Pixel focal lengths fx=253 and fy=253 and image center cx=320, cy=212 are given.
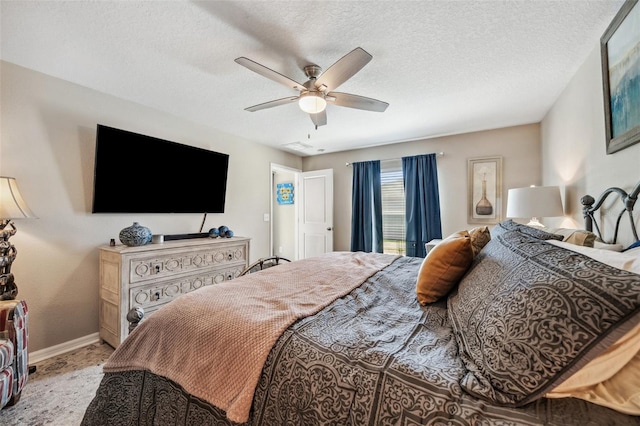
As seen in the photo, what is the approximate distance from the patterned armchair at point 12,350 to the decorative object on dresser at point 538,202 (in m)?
4.10

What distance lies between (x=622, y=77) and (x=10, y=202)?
4.09m

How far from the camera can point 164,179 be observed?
117 inches

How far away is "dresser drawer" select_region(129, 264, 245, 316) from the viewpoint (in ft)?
7.70

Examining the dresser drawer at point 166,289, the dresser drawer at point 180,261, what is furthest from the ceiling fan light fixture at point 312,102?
the dresser drawer at point 166,289

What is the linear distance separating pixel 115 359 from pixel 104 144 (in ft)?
7.17

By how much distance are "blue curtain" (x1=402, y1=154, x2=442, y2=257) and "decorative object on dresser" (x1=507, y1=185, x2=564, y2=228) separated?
4.44ft

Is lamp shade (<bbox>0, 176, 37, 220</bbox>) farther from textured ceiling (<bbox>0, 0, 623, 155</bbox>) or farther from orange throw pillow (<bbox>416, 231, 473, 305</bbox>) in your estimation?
orange throw pillow (<bbox>416, 231, 473, 305</bbox>)

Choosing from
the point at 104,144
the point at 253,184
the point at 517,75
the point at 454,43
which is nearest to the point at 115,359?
the point at 104,144

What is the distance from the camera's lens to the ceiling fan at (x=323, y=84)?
5.53 feet

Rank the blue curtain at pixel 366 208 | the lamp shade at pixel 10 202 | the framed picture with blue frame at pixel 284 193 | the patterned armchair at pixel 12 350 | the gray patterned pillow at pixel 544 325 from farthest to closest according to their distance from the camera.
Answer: the framed picture with blue frame at pixel 284 193
the blue curtain at pixel 366 208
the lamp shade at pixel 10 202
the patterned armchair at pixel 12 350
the gray patterned pillow at pixel 544 325

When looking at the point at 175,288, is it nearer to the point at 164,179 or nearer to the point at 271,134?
the point at 164,179

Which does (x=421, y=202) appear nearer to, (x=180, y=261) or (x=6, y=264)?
(x=180, y=261)

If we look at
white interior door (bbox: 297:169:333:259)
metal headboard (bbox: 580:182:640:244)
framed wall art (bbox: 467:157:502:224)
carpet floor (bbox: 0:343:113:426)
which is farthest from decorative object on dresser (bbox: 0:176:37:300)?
framed wall art (bbox: 467:157:502:224)

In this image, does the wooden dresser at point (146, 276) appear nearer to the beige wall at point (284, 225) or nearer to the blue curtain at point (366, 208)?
the blue curtain at point (366, 208)
